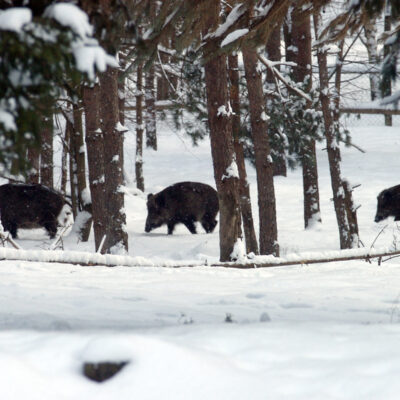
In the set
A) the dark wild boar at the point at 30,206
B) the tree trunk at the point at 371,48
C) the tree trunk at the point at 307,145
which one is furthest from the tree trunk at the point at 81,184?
the tree trunk at the point at 371,48

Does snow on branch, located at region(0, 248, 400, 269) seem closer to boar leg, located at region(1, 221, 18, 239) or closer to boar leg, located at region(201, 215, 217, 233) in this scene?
boar leg, located at region(1, 221, 18, 239)

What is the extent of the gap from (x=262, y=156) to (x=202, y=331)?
882 centimetres

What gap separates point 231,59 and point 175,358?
1052cm

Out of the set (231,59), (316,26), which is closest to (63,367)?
(231,59)

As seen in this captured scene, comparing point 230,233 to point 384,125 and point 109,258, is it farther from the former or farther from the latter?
point 384,125

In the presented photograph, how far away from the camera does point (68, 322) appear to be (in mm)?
5109

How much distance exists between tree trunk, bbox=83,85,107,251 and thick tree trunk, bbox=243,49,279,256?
8.90 feet

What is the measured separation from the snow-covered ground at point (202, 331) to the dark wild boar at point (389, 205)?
9138 mm

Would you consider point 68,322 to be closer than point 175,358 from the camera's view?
No

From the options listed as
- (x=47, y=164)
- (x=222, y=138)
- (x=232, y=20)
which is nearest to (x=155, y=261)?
(x=222, y=138)

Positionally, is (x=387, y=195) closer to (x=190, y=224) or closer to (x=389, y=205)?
(x=389, y=205)

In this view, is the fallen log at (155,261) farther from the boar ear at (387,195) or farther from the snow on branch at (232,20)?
the boar ear at (387,195)

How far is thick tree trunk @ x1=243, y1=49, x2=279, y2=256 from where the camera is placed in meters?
12.7

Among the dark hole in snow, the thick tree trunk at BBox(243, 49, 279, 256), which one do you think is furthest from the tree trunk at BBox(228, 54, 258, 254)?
the dark hole in snow
